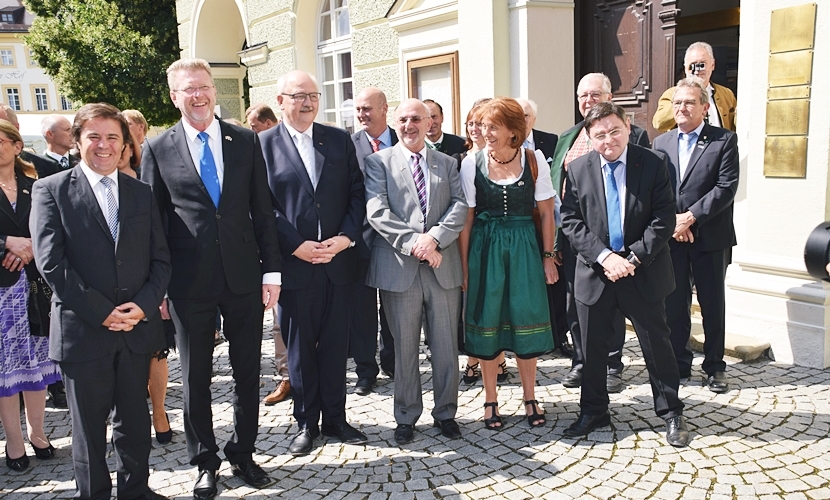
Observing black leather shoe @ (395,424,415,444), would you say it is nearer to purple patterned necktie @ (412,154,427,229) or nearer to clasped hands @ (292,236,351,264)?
clasped hands @ (292,236,351,264)

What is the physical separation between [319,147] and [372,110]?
1.29 metres

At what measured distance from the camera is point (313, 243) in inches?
153

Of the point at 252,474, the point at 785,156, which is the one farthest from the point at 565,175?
the point at 252,474

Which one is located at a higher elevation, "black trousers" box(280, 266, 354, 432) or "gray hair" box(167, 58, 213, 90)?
"gray hair" box(167, 58, 213, 90)

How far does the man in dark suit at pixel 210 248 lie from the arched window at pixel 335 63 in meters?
7.02

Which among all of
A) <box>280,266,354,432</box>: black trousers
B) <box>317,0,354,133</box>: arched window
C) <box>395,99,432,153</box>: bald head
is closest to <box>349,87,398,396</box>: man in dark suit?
<box>280,266,354,432</box>: black trousers

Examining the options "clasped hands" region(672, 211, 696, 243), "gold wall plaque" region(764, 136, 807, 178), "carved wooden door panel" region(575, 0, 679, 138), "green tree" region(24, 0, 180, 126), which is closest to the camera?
"clasped hands" region(672, 211, 696, 243)

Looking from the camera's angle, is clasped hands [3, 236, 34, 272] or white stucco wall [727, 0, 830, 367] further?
white stucco wall [727, 0, 830, 367]

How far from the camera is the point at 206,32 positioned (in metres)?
14.2

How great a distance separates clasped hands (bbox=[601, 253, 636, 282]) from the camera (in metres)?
3.77

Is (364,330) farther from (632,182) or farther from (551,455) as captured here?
(632,182)

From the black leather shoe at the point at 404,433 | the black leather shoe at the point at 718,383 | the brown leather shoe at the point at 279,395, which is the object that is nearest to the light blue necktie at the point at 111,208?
the black leather shoe at the point at 404,433

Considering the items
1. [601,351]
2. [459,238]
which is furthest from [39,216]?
[601,351]

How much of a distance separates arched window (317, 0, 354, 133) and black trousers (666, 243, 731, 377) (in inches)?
263
